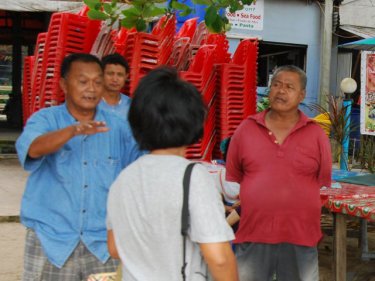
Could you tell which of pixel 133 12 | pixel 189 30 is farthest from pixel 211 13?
pixel 189 30

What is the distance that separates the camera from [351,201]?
4.10 metres

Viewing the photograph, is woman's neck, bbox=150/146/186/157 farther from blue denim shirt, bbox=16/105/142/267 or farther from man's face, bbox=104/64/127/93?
man's face, bbox=104/64/127/93

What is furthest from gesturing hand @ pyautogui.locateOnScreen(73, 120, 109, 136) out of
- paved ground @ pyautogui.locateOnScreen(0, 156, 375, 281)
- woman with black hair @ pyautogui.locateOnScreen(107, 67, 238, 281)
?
paved ground @ pyautogui.locateOnScreen(0, 156, 375, 281)

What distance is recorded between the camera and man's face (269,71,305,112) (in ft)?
10.0

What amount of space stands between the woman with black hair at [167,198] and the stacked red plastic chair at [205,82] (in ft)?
11.6

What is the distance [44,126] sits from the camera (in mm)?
2447

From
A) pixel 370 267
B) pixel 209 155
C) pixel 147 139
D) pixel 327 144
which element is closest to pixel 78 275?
pixel 147 139

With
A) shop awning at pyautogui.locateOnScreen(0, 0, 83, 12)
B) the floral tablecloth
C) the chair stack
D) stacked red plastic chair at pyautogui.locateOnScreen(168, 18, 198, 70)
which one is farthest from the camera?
shop awning at pyautogui.locateOnScreen(0, 0, 83, 12)

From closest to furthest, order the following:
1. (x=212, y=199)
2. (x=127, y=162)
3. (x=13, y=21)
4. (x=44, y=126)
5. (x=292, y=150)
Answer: (x=212, y=199)
(x=44, y=126)
(x=127, y=162)
(x=292, y=150)
(x=13, y=21)

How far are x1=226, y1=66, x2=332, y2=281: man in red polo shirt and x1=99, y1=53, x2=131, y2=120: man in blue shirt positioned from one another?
1.47 metres

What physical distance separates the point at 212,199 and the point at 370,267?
13.8 ft

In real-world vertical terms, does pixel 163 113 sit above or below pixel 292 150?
above

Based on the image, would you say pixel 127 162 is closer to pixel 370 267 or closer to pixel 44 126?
pixel 44 126

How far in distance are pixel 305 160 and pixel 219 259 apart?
1.37 meters
